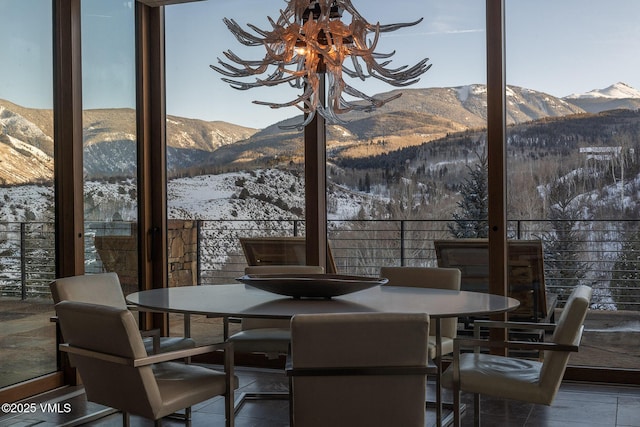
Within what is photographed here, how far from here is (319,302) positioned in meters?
3.61

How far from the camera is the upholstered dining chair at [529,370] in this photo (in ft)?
10.2

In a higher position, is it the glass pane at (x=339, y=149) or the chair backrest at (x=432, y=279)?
the glass pane at (x=339, y=149)

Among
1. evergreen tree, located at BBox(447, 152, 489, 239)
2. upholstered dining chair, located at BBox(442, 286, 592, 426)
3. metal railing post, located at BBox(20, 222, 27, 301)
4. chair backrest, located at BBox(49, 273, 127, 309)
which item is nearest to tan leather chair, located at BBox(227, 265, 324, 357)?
chair backrest, located at BBox(49, 273, 127, 309)

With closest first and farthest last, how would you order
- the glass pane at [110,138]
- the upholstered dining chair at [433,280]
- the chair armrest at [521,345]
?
the chair armrest at [521,345] < the upholstered dining chair at [433,280] < the glass pane at [110,138]

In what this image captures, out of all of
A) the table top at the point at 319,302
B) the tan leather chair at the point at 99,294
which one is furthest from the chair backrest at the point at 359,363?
the tan leather chair at the point at 99,294

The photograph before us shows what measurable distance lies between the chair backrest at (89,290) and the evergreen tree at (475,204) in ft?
7.60

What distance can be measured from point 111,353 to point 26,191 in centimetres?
220

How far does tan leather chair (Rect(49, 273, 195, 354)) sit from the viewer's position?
3840 millimetres

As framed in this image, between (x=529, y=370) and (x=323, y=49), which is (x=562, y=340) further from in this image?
(x=323, y=49)

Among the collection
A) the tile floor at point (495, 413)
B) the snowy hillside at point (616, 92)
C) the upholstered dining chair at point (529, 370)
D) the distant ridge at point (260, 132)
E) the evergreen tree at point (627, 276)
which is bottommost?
the tile floor at point (495, 413)

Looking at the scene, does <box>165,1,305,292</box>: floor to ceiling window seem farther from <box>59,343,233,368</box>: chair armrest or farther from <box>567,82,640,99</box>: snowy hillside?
<box>59,343,233,368</box>: chair armrest

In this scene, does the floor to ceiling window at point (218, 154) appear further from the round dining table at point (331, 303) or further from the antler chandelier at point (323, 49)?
the antler chandelier at point (323, 49)

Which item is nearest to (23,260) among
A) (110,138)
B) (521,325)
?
(110,138)

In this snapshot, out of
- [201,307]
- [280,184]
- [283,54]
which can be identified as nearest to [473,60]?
[280,184]
